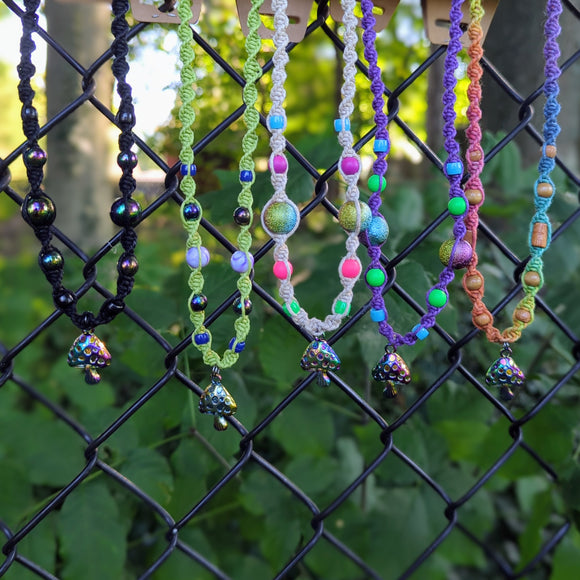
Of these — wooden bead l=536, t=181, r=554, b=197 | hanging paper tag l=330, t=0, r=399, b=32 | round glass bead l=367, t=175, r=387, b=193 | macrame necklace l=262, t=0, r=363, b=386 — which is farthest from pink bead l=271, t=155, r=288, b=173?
wooden bead l=536, t=181, r=554, b=197

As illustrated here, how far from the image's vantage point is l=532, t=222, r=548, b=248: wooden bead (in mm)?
717

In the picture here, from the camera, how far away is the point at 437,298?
0.68m

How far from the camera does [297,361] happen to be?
0.90 meters

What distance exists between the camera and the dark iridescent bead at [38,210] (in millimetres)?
589

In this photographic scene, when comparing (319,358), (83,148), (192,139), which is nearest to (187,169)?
(192,139)

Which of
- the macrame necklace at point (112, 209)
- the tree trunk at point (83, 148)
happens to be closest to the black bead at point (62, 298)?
the macrame necklace at point (112, 209)

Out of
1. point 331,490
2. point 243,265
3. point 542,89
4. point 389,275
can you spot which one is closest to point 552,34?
point 542,89

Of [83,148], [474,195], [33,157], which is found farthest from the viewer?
[83,148]

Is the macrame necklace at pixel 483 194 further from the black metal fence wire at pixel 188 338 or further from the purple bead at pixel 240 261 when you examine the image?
the purple bead at pixel 240 261

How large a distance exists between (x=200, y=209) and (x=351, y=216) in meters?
0.16

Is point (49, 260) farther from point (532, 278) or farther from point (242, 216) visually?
point (532, 278)

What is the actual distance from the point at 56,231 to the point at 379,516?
0.78 m

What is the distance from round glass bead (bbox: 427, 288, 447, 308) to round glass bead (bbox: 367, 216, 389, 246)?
9 centimetres

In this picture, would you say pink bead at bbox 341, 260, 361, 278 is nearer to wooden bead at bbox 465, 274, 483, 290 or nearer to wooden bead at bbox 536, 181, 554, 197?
wooden bead at bbox 465, 274, 483, 290
